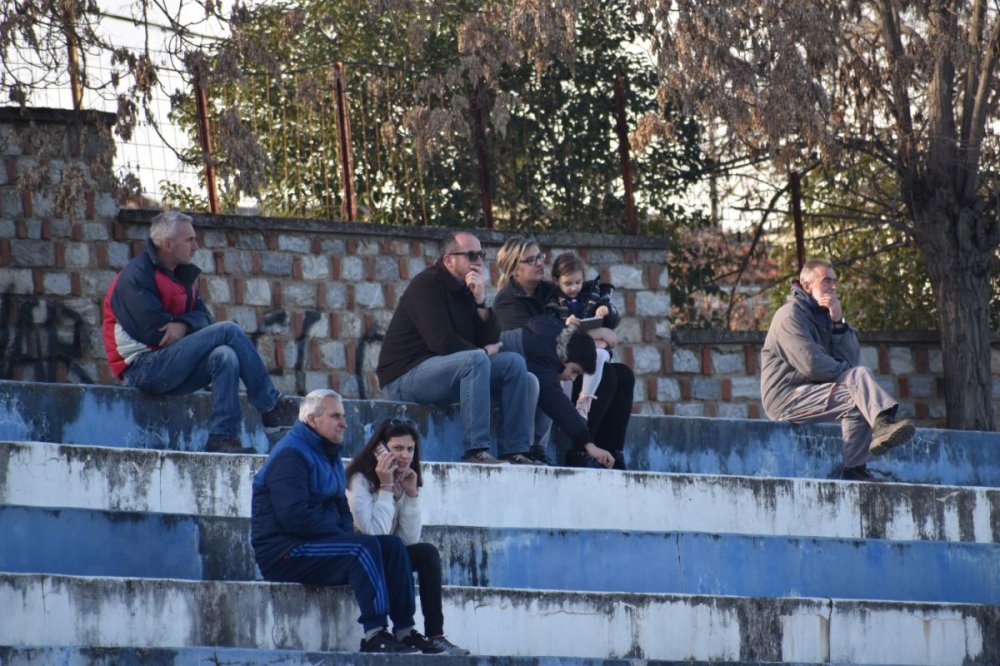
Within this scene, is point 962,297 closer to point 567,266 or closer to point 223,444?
point 567,266

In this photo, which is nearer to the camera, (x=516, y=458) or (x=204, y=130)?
(x=516, y=458)

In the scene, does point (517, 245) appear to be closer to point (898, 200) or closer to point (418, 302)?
point (418, 302)

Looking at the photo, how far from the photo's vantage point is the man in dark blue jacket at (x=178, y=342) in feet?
30.7

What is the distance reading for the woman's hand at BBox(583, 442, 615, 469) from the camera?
9.95m

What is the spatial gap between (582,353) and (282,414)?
5.35 feet

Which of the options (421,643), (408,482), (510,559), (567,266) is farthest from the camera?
(567,266)

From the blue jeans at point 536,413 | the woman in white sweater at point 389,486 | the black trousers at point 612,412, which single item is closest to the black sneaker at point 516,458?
the blue jeans at point 536,413

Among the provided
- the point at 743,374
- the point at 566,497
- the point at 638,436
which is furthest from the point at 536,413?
the point at 743,374

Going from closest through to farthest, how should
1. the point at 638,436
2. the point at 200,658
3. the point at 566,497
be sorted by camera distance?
the point at 200,658, the point at 566,497, the point at 638,436

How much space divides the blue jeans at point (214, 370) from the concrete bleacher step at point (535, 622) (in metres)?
1.91

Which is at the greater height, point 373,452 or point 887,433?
point 373,452

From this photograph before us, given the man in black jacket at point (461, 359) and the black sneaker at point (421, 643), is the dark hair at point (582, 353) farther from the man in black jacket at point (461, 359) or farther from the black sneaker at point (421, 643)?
the black sneaker at point (421, 643)

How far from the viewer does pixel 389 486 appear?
7867mm

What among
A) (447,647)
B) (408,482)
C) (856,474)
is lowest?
(447,647)
